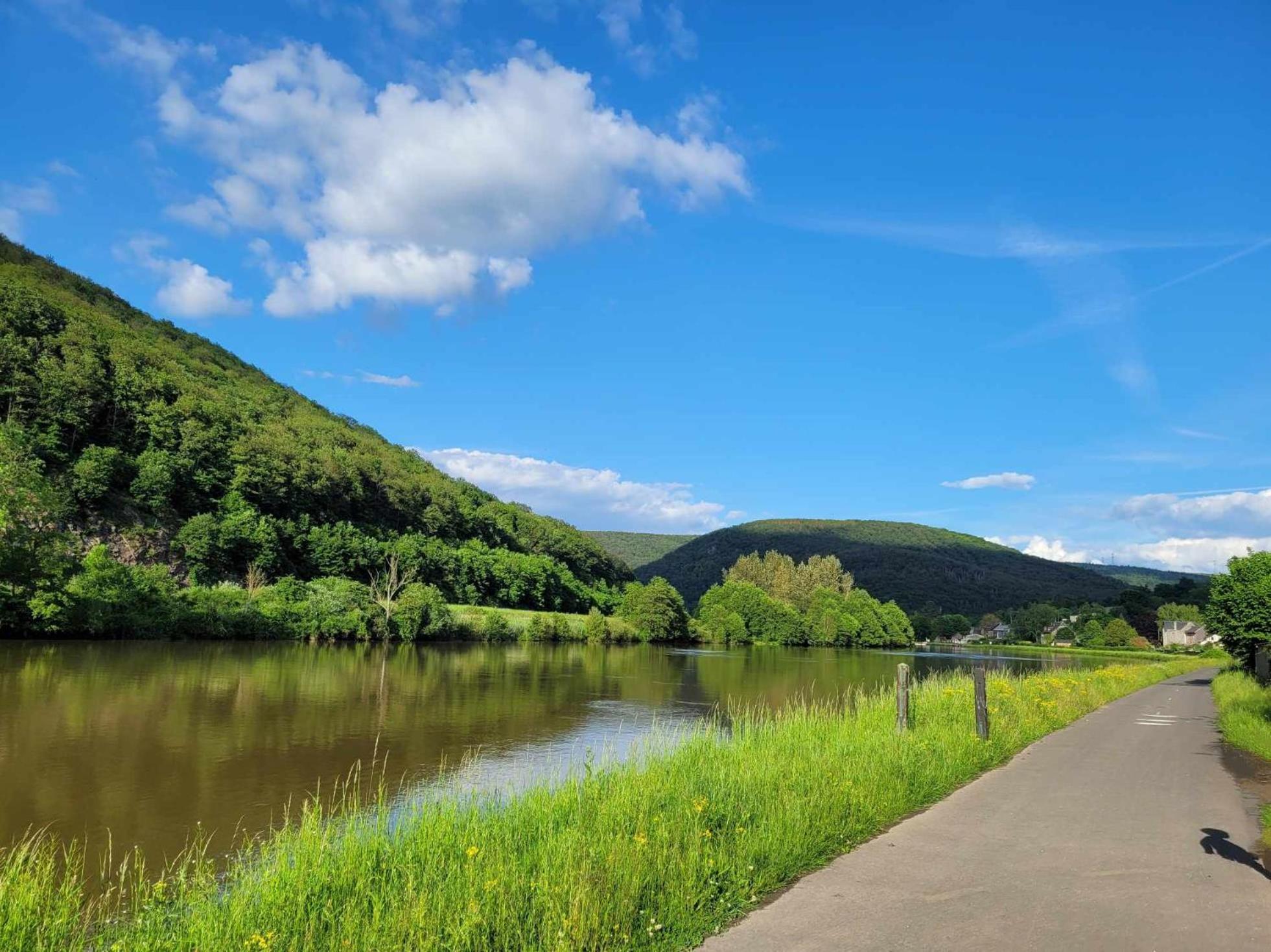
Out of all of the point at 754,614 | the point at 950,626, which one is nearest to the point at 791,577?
the point at 754,614

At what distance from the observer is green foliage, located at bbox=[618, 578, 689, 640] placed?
3927 inches

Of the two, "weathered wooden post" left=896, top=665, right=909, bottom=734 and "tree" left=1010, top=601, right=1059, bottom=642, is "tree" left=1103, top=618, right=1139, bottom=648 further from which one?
"weathered wooden post" left=896, top=665, right=909, bottom=734

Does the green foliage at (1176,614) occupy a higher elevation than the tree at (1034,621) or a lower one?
higher

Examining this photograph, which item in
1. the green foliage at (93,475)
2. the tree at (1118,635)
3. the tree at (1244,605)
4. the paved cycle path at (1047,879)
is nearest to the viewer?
the paved cycle path at (1047,879)

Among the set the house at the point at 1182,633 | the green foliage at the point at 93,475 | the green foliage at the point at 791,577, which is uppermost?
the green foliage at the point at 93,475

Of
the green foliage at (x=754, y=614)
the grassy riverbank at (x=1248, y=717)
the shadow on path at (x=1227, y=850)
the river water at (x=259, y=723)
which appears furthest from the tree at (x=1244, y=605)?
the green foliage at (x=754, y=614)

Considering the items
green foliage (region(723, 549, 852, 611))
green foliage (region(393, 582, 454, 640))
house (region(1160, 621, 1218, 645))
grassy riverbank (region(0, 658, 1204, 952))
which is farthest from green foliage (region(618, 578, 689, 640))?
house (region(1160, 621, 1218, 645))

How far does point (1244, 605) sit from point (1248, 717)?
19.8m

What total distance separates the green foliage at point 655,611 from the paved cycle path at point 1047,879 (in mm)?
89204

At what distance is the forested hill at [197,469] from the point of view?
71.2 m

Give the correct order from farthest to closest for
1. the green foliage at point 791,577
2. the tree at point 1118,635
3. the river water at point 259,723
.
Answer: the green foliage at point 791,577, the tree at point 1118,635, the river water at point 259,723

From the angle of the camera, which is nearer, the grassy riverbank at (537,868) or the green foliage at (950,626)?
the grassy riverbank at (537,868)

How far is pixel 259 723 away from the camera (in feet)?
69.5

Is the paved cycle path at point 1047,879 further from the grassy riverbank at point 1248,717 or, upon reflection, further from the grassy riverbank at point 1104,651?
the grassy riverbank at point 1104,651
